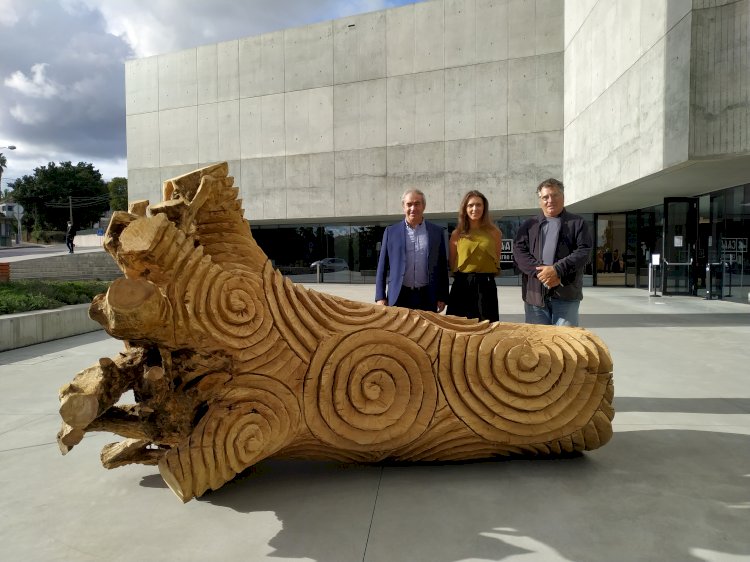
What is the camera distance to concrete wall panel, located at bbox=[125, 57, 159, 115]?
16047 mm

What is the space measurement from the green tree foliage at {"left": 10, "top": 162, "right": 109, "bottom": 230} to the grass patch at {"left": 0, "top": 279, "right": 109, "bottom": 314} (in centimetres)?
4173

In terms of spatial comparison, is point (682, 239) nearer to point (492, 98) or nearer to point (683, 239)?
point (683, 239)

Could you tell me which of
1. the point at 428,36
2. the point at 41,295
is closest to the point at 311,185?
the point at 428,36

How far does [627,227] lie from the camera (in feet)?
47.0

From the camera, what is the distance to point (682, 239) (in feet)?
36.2

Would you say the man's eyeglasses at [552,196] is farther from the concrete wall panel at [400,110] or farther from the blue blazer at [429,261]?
the concrete wall panel at [400,110]

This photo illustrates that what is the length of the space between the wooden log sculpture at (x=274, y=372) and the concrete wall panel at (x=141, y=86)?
16025mm

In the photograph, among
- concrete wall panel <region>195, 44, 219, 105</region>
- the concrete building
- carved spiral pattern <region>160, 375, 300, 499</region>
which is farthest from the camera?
concrete wall panel <region>195, 44, 219, 105</region>

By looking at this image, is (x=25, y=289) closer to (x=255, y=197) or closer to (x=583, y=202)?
(x=255, y=197)

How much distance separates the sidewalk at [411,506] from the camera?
1.90 m

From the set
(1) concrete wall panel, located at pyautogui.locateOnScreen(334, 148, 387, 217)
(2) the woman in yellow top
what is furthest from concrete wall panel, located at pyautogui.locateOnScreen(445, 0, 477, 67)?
(2) the woman in yellow top

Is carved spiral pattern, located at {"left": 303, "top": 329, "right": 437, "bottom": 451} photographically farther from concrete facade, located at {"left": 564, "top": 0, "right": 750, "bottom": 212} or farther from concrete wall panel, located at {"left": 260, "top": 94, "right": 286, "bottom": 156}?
concrete wall panel, located at {"left": 260, "top": 94, "right": 286, "bottom": 156}

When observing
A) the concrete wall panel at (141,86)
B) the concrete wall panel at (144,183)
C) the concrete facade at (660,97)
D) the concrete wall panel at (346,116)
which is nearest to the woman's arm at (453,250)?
the concrete facade at (660,97)

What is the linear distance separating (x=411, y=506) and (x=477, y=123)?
12096 millimetres
